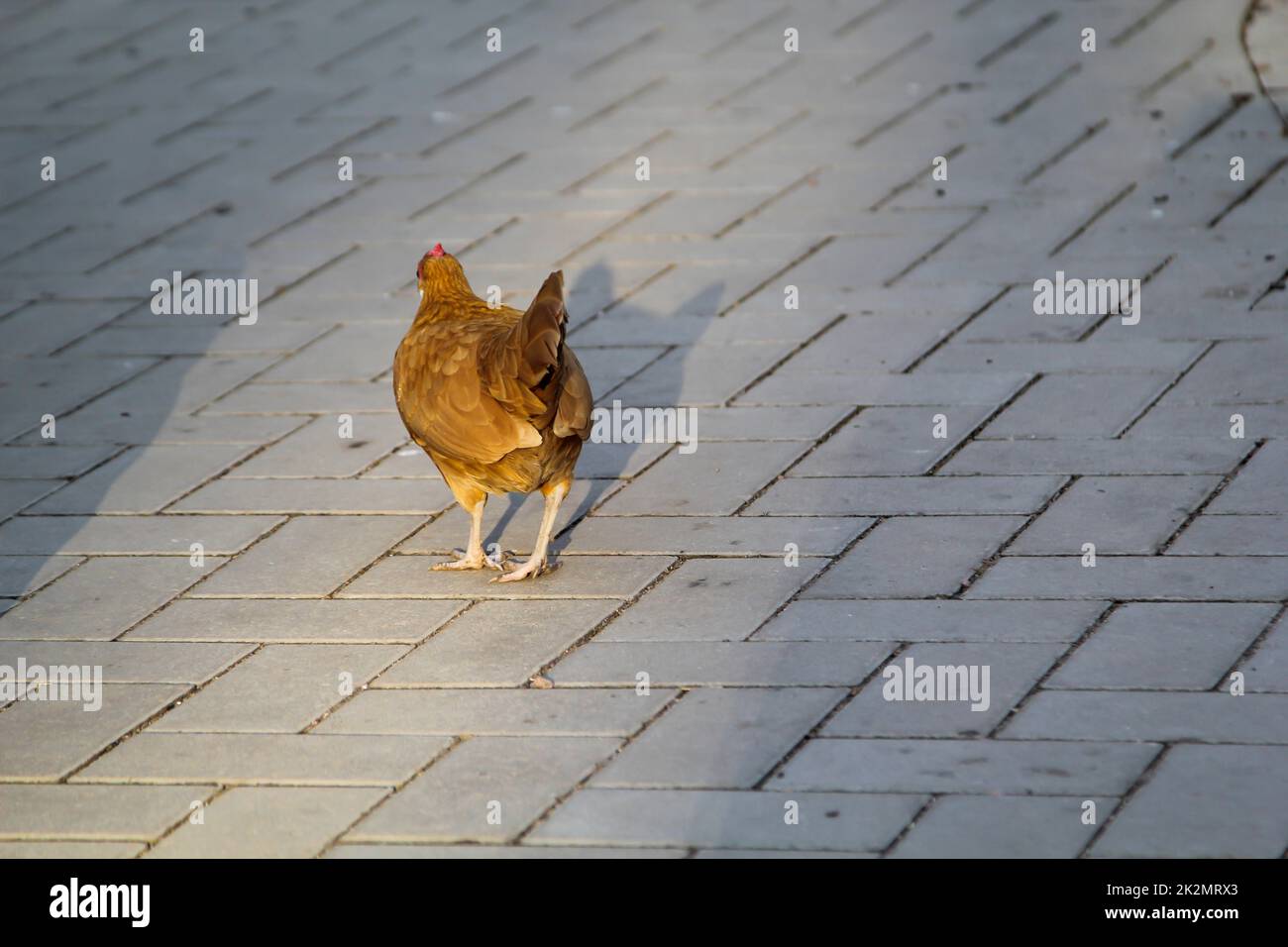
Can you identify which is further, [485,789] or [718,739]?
[718,739]

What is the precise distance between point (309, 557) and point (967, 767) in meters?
2.21

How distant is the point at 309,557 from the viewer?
5039 mm

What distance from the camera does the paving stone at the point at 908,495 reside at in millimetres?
5004

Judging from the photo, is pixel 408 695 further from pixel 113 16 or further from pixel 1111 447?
pixel 113 16

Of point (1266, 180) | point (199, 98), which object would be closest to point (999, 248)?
point (1266, 180)

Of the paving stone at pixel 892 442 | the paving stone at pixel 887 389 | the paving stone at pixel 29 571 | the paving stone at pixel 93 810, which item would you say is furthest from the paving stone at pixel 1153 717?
the paving stone at pixel 29 571

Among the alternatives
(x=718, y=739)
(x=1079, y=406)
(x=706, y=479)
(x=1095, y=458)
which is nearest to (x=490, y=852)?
(x=718, y=739)

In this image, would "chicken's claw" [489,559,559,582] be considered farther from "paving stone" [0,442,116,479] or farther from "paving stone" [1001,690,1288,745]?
"paving stone" [0,442,116,479]

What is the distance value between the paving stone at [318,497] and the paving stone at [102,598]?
350mm

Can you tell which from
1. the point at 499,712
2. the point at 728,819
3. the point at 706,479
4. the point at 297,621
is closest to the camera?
the point at 728,819

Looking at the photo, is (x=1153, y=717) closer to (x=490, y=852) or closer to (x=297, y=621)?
(x=490, y=852)

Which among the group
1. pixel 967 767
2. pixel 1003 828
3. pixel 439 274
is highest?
pixel 439 274

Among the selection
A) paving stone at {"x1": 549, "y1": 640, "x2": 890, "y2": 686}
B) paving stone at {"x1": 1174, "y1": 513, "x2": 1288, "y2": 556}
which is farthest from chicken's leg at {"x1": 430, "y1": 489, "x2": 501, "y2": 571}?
paving stone at {"x1": 1174, "y1": 513, "x2": 1288, "y2": 556}

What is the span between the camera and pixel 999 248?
6.73m
